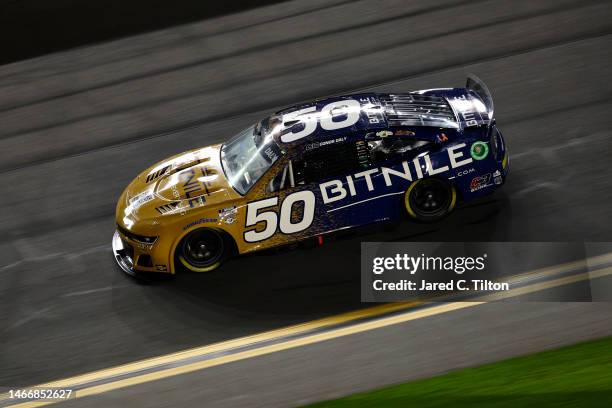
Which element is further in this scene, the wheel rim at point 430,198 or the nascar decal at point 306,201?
the wheel rim at point 430,198

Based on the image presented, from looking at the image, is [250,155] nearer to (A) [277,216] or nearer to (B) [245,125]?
(A) [277,216]

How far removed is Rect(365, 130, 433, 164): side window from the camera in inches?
369

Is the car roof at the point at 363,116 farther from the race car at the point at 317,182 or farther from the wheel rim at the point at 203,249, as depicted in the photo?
the wheel rim at the point at 203,249

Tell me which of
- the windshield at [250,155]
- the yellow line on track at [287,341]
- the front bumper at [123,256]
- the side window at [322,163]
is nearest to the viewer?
the yellow line on track at [287,341]

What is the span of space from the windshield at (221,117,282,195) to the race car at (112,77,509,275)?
0.05ft

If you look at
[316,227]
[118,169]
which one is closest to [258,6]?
[118,169]

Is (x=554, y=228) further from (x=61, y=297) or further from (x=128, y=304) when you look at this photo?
(x=61, y=297)

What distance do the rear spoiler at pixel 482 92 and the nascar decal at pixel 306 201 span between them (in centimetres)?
103

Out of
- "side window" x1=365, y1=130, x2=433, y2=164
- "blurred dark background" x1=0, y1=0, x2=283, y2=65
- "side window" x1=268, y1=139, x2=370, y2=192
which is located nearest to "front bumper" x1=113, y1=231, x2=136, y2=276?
"side window" x1=268, y1=139, x2=370, y2=192

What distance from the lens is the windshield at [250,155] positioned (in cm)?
938

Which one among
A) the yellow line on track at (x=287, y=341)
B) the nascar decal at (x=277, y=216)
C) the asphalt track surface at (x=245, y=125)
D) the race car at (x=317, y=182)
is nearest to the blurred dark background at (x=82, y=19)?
the asphalt track surface at (x=245, y=125)

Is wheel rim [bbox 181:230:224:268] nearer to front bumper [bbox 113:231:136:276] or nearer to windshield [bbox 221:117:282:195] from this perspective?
windshield [bbox 221:117:282:195]

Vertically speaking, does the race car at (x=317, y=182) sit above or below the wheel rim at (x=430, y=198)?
above

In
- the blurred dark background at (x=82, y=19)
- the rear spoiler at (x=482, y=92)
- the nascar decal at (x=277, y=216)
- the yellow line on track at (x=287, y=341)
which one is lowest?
the yellow line on track at (x=287, y=341)
